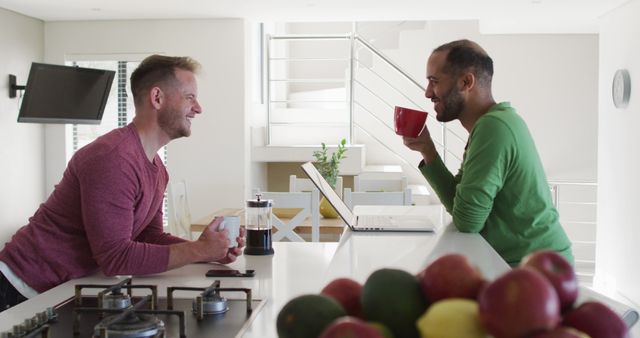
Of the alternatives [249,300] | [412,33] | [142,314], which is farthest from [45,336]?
[412,33]

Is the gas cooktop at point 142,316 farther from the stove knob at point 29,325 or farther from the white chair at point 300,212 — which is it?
the white chair at point 300,212

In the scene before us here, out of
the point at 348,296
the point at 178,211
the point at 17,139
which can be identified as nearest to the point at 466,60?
the point at 348,296

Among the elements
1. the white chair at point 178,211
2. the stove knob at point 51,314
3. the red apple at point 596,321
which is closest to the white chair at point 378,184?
the white chair at point 178,211

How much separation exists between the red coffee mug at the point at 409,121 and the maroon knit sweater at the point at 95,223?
0.68 metres

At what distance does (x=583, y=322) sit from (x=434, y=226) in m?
1.42

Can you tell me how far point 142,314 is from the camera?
138 centimetres

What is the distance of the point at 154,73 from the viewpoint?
86.4 inches

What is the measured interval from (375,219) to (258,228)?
0.35 metres

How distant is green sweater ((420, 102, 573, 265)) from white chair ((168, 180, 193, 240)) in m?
3.16

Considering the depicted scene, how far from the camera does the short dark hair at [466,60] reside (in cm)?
214

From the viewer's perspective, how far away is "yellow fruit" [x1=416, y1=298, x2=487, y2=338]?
0.65 m

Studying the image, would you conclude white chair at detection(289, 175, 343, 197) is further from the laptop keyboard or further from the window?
the laptop keyboard

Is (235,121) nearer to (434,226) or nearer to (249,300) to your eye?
(434,226)

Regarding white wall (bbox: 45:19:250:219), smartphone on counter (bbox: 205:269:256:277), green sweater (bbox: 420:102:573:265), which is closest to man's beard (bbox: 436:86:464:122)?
green sweater (bbox: 420:102:573:265)
